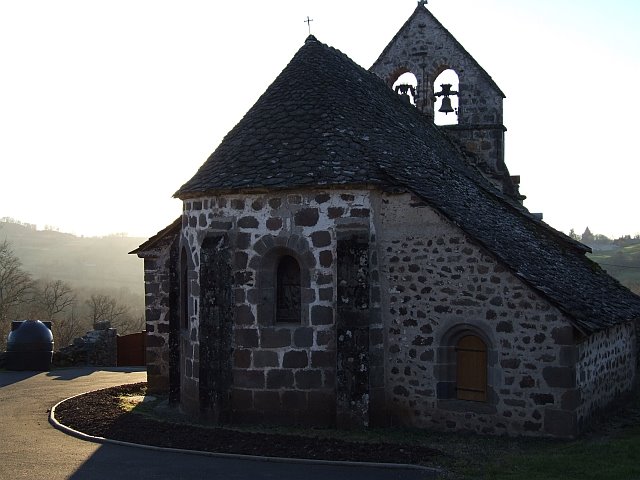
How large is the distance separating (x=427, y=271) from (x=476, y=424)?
2780mm

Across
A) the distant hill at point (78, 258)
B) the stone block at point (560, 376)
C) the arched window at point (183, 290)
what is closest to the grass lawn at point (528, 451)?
the stone block at point (560, 376)

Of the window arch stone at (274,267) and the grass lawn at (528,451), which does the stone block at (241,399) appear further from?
the window arch stone at (274,267)

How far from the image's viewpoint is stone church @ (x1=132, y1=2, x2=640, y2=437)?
497 inches

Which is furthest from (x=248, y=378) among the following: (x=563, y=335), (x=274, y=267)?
(x=563, y=335)

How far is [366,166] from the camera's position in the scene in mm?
13562

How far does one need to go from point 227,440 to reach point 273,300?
273 cm

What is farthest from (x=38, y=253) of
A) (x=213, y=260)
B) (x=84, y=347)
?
(x=213, y=260)

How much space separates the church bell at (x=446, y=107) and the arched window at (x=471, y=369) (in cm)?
1082

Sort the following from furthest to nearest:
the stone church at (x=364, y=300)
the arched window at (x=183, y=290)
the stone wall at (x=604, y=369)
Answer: the arched window at (x=183, y=290) → the stone wall at (x=604, y=369) → the stone church at (x=364, y=300)

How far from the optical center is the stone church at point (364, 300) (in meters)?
12.6

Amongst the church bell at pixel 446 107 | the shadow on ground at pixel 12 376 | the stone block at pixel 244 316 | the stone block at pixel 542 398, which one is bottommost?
the shadow on ground at pixel 12 376

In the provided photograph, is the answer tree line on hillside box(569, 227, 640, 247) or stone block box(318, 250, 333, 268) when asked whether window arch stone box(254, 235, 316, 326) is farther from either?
tree line on hillside box(569, 227, 640, 247)

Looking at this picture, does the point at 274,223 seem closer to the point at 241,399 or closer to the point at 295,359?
the point at 295,359

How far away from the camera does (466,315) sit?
42.7 ft
